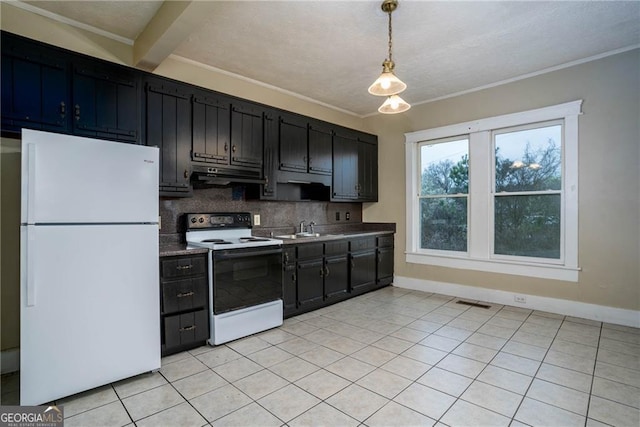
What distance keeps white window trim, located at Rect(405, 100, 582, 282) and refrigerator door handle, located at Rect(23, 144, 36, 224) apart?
4.30 meters

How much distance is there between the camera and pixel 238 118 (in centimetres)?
341

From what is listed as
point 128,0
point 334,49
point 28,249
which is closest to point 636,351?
point 334,49

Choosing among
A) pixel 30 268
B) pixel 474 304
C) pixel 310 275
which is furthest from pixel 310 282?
pixel 30 268

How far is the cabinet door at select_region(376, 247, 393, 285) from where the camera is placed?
4805 mm

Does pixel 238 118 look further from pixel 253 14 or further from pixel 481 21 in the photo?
pixel 481 21

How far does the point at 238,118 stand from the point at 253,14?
1.07m

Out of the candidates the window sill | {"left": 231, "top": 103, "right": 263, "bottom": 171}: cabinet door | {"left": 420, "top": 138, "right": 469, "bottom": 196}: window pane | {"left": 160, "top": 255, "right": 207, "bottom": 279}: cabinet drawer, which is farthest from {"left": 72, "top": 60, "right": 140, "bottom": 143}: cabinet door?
the window sill

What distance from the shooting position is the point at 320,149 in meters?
4.34

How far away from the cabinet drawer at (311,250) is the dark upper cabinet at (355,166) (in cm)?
97

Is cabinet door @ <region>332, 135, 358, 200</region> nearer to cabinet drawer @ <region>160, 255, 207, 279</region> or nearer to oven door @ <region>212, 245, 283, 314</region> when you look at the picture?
Answer: oven door @ <region>212, 245, 283, 314</region>

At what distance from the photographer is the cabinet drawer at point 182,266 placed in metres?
2.62

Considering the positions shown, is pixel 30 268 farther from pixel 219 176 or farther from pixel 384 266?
pixel 384 266

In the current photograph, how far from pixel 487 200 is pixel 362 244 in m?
1.74

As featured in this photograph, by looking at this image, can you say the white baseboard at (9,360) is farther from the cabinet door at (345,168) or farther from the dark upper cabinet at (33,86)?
the cabinet door at (345,168)
